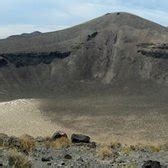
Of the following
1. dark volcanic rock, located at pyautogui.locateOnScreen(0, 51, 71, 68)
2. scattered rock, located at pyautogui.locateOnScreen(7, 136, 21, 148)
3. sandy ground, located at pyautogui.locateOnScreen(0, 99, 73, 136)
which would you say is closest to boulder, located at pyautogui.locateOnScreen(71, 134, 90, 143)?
scattered rock, located at pyautogui.locateOnScreen(7, 136, 21, 148)

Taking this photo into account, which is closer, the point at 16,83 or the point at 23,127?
the point at 23,127

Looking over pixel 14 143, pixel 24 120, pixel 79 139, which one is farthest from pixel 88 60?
pixel 14 143

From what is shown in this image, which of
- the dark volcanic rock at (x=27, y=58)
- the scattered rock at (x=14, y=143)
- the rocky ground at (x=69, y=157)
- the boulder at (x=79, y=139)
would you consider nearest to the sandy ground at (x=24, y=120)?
the boulder at (x=79, y=139)

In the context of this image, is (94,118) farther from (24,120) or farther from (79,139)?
(79,139)

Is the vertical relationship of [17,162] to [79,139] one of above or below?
below

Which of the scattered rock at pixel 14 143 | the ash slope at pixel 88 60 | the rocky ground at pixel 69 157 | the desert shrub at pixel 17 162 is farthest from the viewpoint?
the ash slope at pixel 88 60

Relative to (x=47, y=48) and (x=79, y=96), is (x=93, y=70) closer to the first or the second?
(x=47, y=48)

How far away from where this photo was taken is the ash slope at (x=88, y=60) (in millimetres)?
128625

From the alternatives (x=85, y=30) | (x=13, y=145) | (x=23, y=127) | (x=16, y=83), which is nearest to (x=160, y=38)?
(x=85, y=30)

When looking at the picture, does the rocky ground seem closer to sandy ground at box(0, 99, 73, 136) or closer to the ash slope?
sandy ground at box(0, 99, 73, 136)

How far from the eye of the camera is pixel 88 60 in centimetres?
14012

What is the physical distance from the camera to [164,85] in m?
122

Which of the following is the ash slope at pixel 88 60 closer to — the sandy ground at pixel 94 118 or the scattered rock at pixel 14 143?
the sandy ground at pixel 94 118

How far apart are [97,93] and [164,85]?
15387 millimetres
